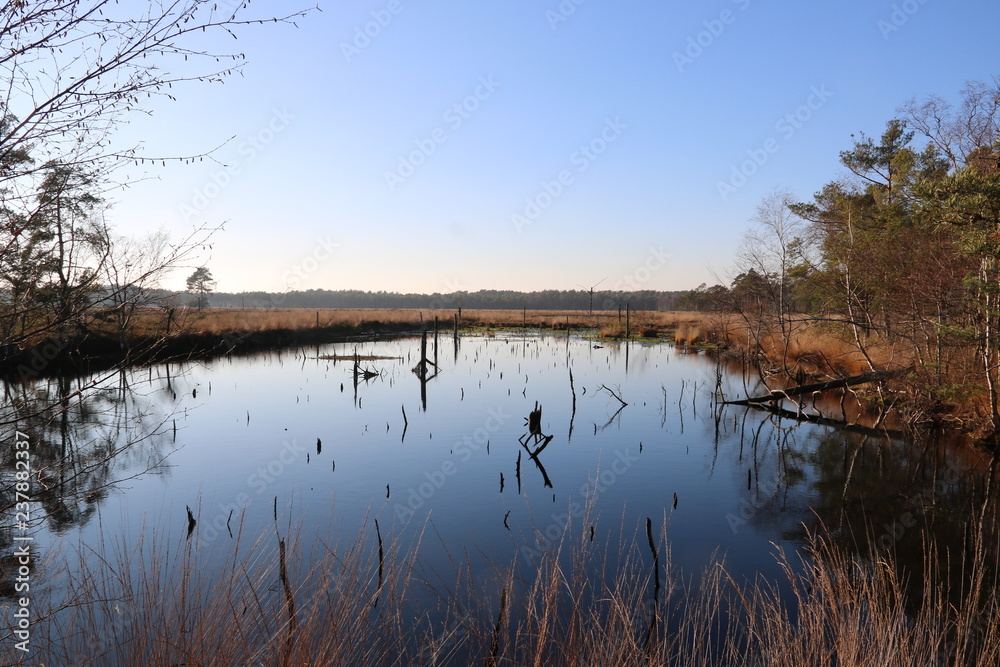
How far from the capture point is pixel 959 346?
13062 millimetres

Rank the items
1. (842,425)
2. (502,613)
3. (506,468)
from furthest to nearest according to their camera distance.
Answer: (842,425), (506,468), (502,613)

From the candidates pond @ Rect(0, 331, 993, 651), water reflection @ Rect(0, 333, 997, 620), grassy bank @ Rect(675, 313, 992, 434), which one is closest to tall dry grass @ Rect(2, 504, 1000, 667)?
pond @ Rect(0, 331, 993, 651)

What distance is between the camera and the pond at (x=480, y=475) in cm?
854

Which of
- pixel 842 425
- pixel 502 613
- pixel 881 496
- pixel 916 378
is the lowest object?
pixel 881 496

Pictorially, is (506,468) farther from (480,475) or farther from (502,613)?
(502,613)

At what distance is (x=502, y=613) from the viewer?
4.36 m

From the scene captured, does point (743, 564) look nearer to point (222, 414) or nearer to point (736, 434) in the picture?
point (736, 434)

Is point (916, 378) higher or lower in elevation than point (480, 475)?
higher

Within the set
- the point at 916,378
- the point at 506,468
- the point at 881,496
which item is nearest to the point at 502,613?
the point at 506,468

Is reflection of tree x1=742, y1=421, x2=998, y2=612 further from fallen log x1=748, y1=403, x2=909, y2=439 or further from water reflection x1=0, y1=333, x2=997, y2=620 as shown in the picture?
fallen log x1=748, y1=403, x2=909, y2=439

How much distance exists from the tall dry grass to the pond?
0.51 meters

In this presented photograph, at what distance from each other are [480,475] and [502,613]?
7.67 metres

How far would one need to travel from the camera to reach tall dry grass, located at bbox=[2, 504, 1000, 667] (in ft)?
12.4

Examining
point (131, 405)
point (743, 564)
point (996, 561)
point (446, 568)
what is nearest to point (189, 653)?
point (446, 568)
